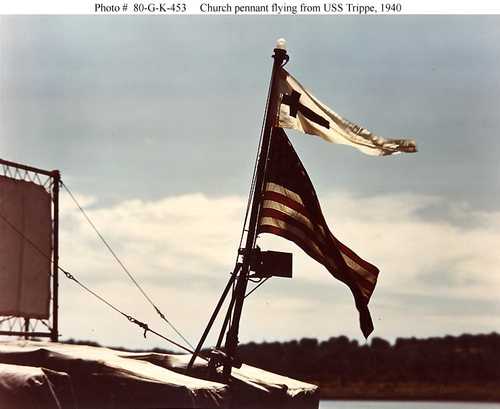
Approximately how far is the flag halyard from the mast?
0.14 m

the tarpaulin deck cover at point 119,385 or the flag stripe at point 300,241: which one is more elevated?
the flag stripe at point 300,241

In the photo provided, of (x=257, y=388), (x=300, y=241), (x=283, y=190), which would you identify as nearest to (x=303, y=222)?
(x=300, y=241)

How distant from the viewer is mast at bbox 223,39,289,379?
47.1 feet

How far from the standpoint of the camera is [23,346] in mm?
13617

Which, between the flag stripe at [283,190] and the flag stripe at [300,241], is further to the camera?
the flag stripe at [283,190]

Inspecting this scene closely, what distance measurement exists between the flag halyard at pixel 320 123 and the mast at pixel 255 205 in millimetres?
144

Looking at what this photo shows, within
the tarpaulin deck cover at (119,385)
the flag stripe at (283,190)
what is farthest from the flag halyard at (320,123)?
the tarpaulin deck cover at (119,385)

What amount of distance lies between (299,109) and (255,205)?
1974mm

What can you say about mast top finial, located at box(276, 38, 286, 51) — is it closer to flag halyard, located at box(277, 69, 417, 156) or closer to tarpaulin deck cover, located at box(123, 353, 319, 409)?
flag halyard, located at box(277, 69, 417, 156)

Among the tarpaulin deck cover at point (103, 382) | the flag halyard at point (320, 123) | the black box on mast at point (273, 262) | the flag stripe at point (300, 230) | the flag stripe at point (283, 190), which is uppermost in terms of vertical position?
the flag halyard at point (320, 123)

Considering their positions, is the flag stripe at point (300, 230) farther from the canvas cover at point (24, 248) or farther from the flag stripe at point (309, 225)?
the canvas cover at point (24, 248)

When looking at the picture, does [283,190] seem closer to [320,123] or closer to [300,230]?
[300,230]

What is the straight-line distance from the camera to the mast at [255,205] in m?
14.3

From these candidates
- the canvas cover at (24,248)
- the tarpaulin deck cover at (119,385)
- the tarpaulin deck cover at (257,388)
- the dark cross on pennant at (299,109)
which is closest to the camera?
the tarpaulin deck cover at (119,385)
